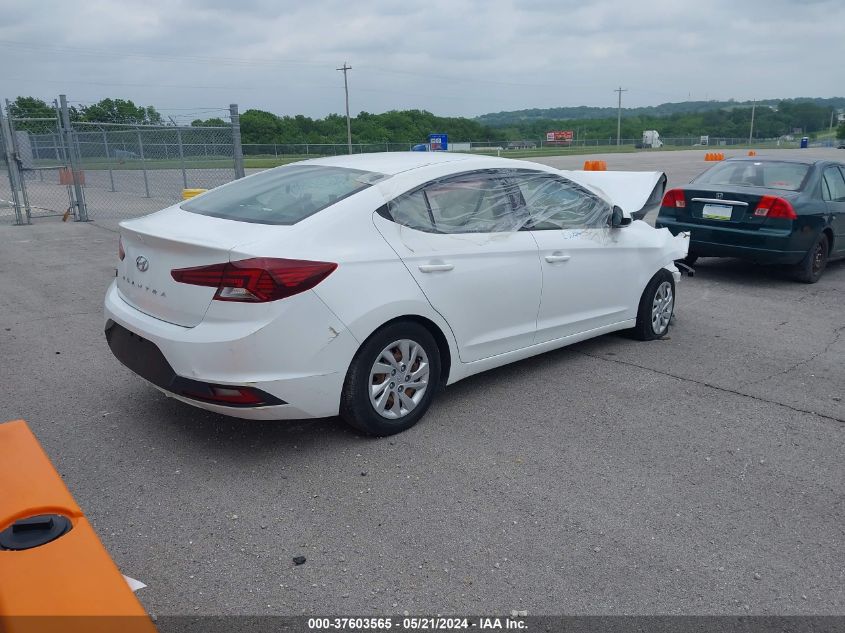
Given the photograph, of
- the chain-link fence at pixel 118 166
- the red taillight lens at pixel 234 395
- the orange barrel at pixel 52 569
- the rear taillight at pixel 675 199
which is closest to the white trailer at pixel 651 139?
the chain-link fence at pixel 118 166

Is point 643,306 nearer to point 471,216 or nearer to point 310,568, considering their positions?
point 471,216

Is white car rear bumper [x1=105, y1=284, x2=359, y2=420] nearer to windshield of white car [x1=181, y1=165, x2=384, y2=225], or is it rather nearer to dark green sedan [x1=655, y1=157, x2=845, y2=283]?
windshield of white car [x1=181, y1=165, x2=384, y2=225]

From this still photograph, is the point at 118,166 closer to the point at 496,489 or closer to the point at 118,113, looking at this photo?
the point at 118,113

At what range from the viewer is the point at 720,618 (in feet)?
8.99

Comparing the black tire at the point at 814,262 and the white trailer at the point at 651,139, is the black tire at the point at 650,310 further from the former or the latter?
the white trailer at the point at 651,139

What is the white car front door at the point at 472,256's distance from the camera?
14.0 feet

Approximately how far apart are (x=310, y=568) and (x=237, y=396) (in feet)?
3.38

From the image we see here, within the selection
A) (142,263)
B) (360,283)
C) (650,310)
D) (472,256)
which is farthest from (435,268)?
(650,310)

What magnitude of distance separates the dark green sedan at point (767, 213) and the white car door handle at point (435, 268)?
5.33 meters

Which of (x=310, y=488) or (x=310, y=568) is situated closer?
(x=310, y=568)

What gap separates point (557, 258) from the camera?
5.04 metres

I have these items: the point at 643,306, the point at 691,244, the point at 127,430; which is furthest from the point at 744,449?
the point at 691,244

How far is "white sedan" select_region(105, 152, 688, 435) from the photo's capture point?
366 centimetres

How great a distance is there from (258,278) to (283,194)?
3.20 ft
